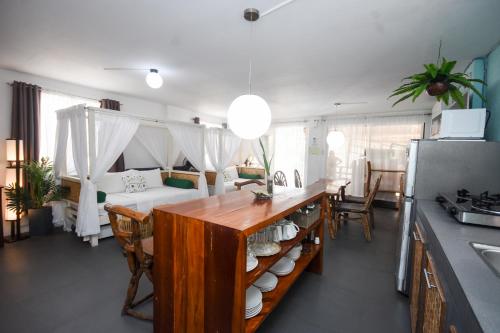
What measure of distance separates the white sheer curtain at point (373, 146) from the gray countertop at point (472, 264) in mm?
3790

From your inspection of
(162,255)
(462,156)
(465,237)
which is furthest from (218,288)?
(462,156)

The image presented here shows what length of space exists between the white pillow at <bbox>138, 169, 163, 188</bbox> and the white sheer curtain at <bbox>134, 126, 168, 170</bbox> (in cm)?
36

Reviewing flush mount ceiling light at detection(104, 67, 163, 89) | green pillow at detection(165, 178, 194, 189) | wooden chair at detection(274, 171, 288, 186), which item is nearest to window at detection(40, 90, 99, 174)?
flush mount ceiling light at detection(104, 67, 163, 89)

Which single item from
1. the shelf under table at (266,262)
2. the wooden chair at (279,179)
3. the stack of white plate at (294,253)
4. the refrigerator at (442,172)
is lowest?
the stack of white plate at (294,253)

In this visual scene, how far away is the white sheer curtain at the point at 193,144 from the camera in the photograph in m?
4.20

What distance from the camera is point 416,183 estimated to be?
1.87 m

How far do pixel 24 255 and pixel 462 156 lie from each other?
450cm

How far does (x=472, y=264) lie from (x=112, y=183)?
14.3 feet

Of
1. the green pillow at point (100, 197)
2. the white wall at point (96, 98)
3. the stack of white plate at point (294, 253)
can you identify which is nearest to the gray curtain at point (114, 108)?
the white wall at point (96, 98)

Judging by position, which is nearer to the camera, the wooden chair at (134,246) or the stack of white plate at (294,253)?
the wooden chair at (134,246)

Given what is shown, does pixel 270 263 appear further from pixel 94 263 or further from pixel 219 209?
pixel 94 263

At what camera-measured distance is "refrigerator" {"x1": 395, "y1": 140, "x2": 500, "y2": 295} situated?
170cm

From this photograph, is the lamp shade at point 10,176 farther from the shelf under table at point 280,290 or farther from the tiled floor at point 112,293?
the shelf under table at point 280,290

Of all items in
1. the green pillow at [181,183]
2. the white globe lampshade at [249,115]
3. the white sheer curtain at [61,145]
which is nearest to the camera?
the white globe lampshade at [249,115]
